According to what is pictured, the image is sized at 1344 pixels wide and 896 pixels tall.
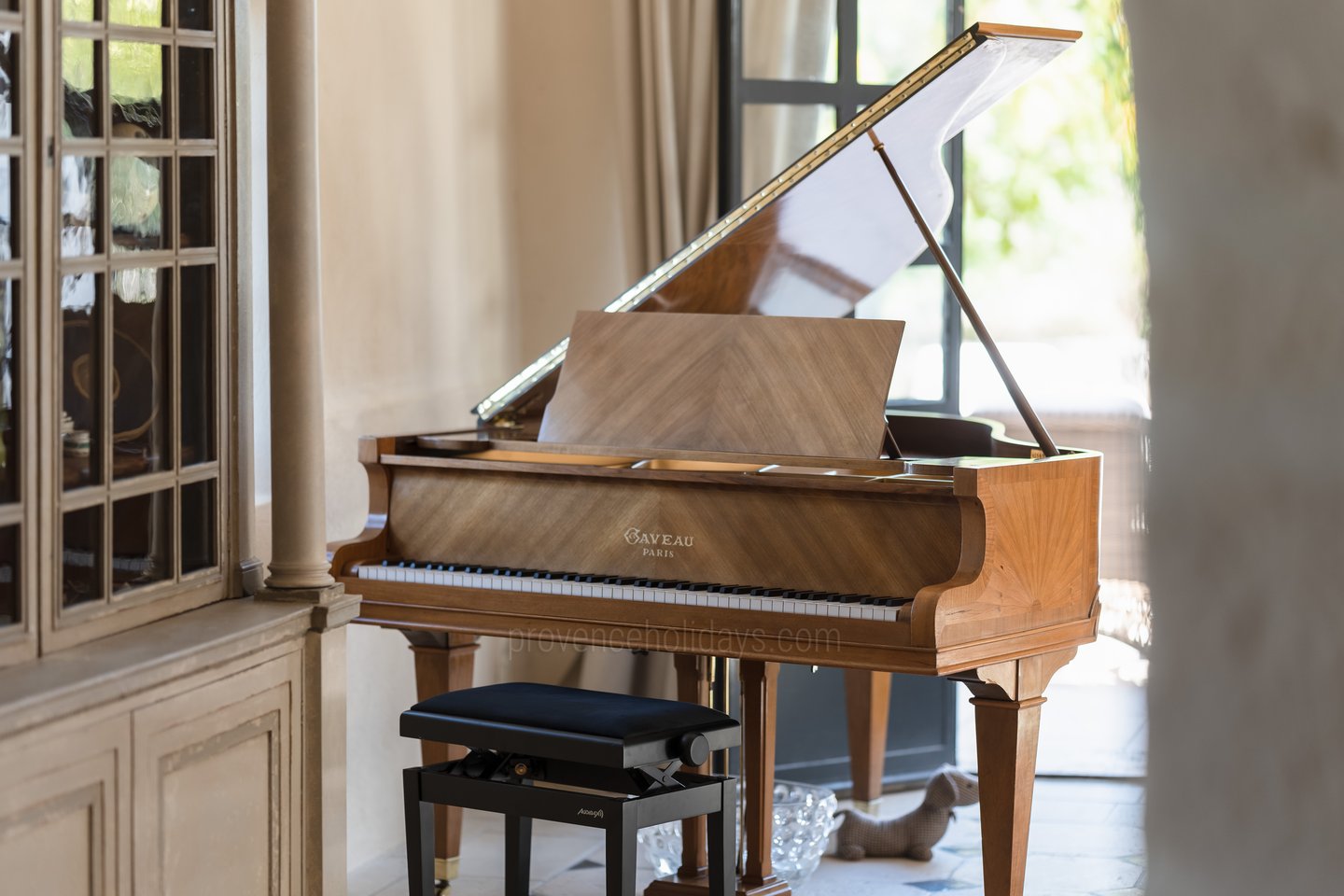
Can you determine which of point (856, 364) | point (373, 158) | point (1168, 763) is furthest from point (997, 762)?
point (1168, 763)

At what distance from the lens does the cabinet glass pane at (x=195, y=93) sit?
249 cm

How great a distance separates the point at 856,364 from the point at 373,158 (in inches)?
65.2

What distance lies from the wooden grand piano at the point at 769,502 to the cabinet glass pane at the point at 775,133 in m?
1.07

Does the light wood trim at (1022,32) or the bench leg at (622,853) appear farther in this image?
the light wood trim at (1022,32)

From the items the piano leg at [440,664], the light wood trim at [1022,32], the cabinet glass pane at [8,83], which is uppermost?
the light wood trim at [1022,32]

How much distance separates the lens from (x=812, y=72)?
16.2ft

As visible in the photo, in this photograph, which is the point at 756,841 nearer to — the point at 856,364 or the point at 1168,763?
the point at 856,364

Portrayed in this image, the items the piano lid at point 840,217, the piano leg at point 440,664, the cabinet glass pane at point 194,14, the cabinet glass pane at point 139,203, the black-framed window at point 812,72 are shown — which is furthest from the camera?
the black-framed window at point 812,72

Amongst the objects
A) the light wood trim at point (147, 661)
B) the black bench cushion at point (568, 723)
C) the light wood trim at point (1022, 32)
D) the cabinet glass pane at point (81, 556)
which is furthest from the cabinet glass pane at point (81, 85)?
the light wood trim at point (1022, 32)

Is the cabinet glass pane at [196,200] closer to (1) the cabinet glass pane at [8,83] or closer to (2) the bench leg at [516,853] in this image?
(1) the cabinet glass pane at [8,83]

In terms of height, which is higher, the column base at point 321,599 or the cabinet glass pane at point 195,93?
the cabinet glass pane at point 195,93

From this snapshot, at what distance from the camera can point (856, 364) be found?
135 inches

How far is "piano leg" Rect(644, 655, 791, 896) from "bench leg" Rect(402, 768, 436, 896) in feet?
2.63

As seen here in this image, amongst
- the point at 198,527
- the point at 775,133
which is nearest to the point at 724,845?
the point at 198,527
